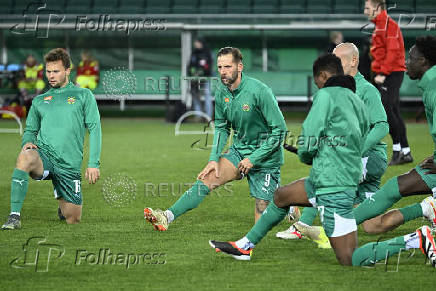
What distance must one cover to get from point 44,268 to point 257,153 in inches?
79.8

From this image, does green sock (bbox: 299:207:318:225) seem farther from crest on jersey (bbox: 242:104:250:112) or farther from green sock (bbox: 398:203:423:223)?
crest on jersey (bbox: 242:104:250:112)

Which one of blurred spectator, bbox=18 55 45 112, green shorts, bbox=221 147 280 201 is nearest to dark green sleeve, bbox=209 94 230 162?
green shorts, bbox=221 147 280 201

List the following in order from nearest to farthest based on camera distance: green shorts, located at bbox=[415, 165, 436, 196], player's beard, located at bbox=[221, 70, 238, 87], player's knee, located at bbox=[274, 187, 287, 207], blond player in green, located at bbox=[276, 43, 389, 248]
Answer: player's knee, located at bbox=[274, 187, 287, 207] < green shorts, located at bbox=[415, 165, 436, 196] < blond player in green, located at bbox=[276, 43, 389, 248] < player's beard, located at bbox=[221, 70, 238, 87]

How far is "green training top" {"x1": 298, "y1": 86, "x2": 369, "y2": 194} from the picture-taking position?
17.1 feet

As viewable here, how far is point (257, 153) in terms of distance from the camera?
21.7 feet

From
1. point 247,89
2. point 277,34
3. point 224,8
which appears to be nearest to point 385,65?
point 247,89

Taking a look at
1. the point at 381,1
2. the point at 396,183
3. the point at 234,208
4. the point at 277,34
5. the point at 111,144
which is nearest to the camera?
the point at 396,183

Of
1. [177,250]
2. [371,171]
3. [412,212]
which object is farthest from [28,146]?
[412,212]

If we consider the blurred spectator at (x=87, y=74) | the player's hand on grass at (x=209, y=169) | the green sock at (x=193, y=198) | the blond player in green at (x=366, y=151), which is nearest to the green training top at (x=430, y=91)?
the blond player in green at (x=366, y=151)

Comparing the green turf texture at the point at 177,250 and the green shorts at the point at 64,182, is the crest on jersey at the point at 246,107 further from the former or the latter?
the green shorts at the point at 64,182

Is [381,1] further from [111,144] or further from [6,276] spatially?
[6,276]

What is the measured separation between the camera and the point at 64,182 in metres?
7.25

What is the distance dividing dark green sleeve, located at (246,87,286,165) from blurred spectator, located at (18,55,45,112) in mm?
13690

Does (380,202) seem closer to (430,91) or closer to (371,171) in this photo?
(371,171)
